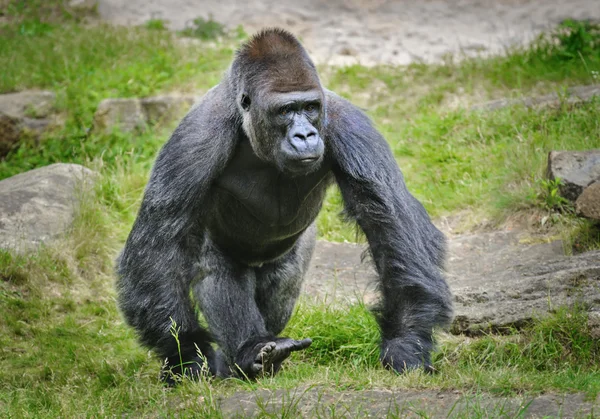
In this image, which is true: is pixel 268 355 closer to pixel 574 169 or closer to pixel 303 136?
pixel 303 136

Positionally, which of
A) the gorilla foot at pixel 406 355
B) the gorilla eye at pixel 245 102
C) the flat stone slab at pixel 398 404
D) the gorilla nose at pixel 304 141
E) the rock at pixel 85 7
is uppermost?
the rock at pixel 85 7

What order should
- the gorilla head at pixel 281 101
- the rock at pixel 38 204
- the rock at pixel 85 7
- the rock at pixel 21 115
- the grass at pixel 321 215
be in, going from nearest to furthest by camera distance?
the grass at pixel 321 215 → the gorilla head at pixel 281 101 → the rock at pixel 38 204 → the rock at pixel 21 115 → the rock at pixel 85 7

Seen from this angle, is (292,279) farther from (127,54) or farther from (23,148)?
(127,54)

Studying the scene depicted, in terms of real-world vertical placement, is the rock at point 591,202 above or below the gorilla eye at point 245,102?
below

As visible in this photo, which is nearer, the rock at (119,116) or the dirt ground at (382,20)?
the rock at (119,116)

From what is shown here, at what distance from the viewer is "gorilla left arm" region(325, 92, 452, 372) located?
4.97 meters

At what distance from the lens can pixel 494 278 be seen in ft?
20.5

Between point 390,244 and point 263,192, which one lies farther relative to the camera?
point 263,192

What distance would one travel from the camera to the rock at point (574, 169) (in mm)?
6816

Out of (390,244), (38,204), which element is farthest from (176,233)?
(38,204)

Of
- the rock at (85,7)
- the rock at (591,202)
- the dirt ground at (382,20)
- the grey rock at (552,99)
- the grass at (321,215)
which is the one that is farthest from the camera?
the rock at (85,7)

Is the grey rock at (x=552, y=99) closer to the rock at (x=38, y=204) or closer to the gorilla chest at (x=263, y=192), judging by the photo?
the gorilla chest at (x=263, y=192)

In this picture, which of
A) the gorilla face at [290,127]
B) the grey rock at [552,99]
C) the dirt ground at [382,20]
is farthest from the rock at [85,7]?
the gorilla face at [290,127]

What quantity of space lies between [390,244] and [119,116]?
5358 mm
